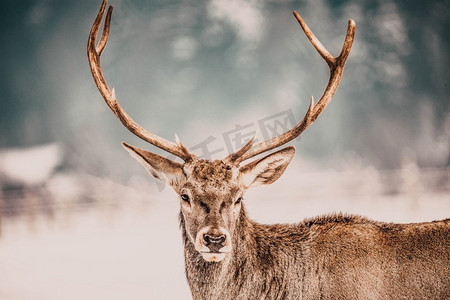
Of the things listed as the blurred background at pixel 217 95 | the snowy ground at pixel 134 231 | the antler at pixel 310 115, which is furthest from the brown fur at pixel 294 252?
the blurred background at pixel 217 95

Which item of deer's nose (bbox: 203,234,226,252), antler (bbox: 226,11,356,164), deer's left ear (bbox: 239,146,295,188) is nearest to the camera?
deer's nose (bbox: 203,234,226,252)

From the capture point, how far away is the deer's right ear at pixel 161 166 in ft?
13.2

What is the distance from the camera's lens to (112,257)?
11.6 meters

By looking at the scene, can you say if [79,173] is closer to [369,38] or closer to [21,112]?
[21,112]

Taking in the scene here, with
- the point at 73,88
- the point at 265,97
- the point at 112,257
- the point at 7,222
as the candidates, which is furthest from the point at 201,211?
the point at 73,88

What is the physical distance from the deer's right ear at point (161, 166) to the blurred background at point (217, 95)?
13.2 m

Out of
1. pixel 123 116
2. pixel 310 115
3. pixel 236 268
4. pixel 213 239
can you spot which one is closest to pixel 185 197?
pixel 213 239

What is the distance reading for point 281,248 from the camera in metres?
4.04

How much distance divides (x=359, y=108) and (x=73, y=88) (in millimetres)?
15213

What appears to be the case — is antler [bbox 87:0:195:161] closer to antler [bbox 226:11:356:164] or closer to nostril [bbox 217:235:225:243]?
antler [bbox 226:11:356:164]

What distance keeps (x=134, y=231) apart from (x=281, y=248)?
11684 mm

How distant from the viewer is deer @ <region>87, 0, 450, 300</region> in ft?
11.8

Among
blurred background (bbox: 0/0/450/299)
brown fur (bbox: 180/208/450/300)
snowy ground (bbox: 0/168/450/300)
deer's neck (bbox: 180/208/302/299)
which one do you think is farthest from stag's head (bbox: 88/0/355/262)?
blurred background (bbox: 0/0/450/299)

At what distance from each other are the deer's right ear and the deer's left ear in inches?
23.3
